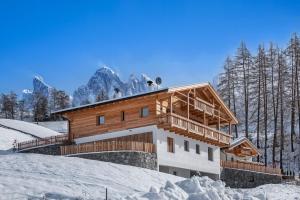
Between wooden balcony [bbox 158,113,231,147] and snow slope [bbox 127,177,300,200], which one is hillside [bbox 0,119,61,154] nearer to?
wooden balcony [bbox 158,113,231,147]

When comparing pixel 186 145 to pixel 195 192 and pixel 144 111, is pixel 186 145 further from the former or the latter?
pixel 195 192

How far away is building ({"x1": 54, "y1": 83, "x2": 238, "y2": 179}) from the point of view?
125 ft

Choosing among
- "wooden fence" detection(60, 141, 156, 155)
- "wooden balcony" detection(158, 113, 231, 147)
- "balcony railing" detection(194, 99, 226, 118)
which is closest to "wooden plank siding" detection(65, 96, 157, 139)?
"wooden balcony" detection(158, 113, 231, 147)

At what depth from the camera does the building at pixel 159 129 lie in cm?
3812

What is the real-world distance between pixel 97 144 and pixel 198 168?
11336mm

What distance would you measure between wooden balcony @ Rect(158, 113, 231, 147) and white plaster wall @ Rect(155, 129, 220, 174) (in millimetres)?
498

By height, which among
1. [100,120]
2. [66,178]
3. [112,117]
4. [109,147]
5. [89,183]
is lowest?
[89,183]

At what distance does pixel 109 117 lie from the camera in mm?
41344

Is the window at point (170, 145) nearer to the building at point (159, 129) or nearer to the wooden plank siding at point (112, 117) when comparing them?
the building at point (159, 129)

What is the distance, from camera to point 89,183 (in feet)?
78.8

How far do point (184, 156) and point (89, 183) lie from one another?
18.8 metres

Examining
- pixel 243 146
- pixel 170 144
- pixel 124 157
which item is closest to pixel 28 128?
pixel 243 146

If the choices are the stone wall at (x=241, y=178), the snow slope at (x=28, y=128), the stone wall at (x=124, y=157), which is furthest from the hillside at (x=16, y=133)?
the stone wall at (x=241, y=178)

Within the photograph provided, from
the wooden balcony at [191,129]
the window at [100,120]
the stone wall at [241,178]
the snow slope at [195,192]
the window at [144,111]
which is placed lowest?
the stone wall at [241,178]
